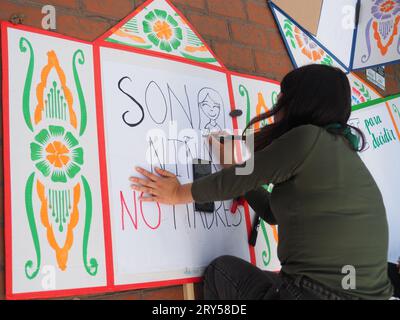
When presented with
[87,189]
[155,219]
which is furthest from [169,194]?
[87,189]

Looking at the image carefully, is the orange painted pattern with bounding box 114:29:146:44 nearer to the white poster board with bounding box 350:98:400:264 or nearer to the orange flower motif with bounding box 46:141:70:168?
the orange flower motif with bounding box 46:141:70:168

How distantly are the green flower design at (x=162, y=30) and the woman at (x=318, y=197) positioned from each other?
418 mm

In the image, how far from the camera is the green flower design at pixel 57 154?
0.99 metres

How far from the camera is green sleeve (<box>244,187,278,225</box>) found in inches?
49.6

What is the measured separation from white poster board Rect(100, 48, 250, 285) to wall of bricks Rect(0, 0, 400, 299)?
82 millimetres

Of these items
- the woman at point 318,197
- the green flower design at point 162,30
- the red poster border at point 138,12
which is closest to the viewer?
the woman at point 318,197

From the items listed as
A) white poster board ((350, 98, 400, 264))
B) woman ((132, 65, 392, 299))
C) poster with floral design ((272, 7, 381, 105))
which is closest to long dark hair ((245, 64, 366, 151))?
woman ((132, 65, 392, 299))

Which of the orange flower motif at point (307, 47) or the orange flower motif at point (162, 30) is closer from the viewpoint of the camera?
the orange flower motif at point (162, 30)

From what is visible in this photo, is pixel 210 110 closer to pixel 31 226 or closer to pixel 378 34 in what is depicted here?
pixel 31 226

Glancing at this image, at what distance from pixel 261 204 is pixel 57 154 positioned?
566mm

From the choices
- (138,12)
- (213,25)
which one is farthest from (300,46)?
(138,12)

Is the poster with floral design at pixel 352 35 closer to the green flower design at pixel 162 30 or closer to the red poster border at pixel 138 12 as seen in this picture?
the red poster border at pixel 138 12

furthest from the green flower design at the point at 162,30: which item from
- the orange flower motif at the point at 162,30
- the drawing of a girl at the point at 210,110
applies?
the drawing of a girl at the point at 210,110
